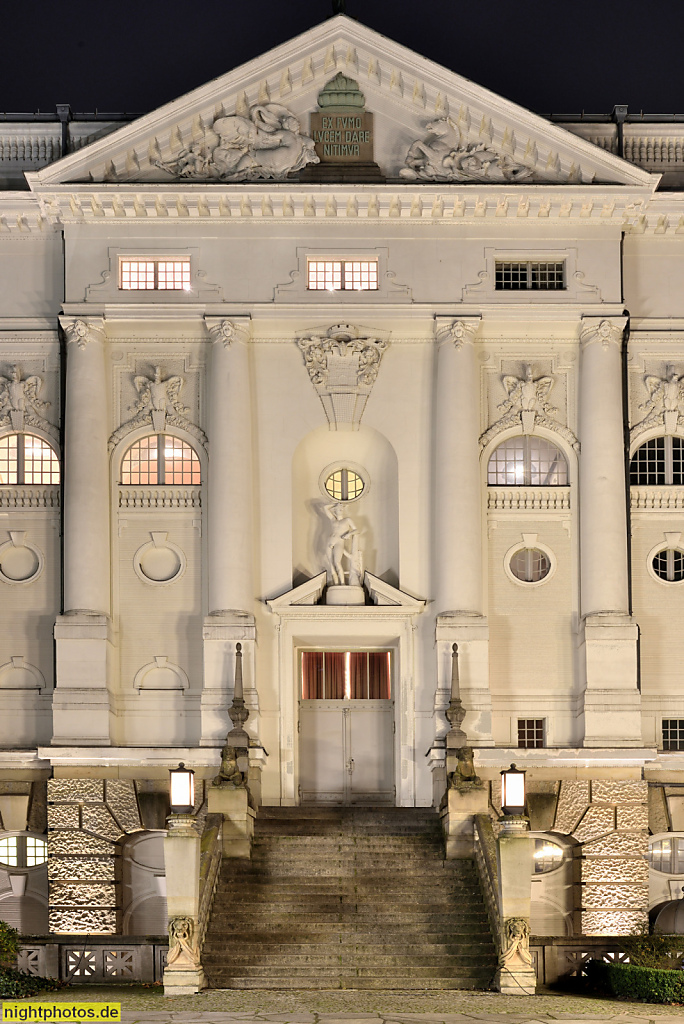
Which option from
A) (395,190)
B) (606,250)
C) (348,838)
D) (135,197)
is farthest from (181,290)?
(348,838)

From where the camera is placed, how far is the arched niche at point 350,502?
136 ft

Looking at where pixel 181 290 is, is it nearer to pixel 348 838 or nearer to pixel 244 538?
pixel 244 538

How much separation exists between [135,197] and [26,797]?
1500 centimetres

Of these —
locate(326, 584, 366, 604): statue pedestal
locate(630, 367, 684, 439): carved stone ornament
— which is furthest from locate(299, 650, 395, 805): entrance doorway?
locate(630, 367, 684, 439): carved stone ornament

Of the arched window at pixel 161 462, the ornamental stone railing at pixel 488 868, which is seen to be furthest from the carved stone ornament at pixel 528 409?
the ornamental stone railing at pixel 488 868

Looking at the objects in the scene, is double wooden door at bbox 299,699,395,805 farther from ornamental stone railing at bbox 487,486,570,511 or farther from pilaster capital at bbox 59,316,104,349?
pilaster capital at bbox 59,316,104,349

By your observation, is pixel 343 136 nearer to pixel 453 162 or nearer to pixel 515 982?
pixel 453 162

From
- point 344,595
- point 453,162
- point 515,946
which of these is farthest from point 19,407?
point 515,946

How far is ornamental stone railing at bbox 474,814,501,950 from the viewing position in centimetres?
3160

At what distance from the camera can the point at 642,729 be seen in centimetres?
4066

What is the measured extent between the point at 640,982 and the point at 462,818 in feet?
22.6

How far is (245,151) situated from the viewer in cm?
4109

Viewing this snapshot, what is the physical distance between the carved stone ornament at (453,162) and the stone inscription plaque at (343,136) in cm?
116

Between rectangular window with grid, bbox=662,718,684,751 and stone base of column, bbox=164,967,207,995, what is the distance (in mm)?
15543
